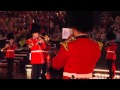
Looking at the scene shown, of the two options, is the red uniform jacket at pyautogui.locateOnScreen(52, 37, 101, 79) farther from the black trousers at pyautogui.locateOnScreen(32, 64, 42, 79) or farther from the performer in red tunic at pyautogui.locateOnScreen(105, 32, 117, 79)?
A: the black trousers at pyautogui.locateOnScreen(32, 64, 42, 79)

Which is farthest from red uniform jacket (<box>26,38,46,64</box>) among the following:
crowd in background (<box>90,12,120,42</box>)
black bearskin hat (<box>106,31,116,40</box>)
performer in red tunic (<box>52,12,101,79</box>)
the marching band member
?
performer in red tunic (<box>52,12,101,79</box>)

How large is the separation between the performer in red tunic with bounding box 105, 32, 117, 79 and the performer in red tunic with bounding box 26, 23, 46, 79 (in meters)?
1.01

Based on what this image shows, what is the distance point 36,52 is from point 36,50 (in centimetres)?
3

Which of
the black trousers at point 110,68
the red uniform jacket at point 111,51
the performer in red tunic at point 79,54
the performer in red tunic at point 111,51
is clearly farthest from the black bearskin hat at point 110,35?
the performer in red tunic at point 79,54

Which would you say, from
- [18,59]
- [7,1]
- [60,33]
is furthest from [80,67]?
[7,1]

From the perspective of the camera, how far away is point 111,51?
405 centimetres

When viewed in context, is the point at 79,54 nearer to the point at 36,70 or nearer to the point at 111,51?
the point at 111,51

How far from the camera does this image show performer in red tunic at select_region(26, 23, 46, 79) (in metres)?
4.04

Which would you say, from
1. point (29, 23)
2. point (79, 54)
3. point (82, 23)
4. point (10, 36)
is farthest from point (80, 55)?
point (10, 36)

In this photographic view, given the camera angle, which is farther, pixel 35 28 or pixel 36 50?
pixel 36 50

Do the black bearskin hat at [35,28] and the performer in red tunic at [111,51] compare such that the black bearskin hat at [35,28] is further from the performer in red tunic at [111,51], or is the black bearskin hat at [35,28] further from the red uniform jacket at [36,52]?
the performer in red tunic at [111,51]

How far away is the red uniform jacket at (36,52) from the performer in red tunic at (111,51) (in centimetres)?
101

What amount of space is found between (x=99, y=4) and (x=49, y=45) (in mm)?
1045

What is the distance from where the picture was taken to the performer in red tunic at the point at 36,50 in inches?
159
